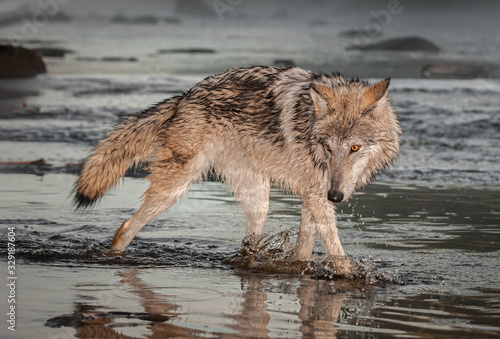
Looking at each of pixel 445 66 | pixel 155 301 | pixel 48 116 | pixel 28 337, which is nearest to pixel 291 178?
pixel 155 301

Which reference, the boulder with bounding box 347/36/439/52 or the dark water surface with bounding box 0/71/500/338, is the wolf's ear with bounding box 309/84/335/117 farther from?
the boulder with bounding box 347/36/439/52

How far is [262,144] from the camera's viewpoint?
631 centimetres

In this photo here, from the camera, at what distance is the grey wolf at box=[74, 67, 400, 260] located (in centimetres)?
569

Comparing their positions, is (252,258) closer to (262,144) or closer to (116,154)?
(262,144)

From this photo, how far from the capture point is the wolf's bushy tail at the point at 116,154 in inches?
→ 262

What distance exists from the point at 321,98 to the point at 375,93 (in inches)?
16.4

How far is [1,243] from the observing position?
249 inches

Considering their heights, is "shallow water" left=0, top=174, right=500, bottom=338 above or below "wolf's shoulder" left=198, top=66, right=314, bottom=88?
below

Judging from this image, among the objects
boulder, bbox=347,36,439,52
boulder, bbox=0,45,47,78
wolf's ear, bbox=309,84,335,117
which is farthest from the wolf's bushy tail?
boulder, bbox=347,36,439,52

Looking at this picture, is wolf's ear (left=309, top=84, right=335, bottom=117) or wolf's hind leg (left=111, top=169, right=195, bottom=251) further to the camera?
wolf's hind leg (left=111, top=169, right=195, bottom=251)

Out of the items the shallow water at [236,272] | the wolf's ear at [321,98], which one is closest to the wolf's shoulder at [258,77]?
the wolf's ear at [321,98]

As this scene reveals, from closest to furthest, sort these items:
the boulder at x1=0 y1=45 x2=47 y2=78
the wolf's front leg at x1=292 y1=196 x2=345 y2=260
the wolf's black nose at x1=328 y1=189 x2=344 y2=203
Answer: the wolf's black nose at x1=328 y1=189 x2=344 y2=203 → the wolf's front leg at x1=292 y1=196 x2=345 y2=260 → the boulder at x1=0 y1=45 x2=47 y2=78

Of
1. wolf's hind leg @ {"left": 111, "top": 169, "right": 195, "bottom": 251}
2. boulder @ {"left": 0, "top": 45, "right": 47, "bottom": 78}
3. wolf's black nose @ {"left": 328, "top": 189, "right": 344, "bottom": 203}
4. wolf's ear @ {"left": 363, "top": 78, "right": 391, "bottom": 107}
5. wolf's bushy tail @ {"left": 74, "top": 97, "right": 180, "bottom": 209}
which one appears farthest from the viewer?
boulder @ {"left": 0, "top": 45, "right": 47, "bottom": 78}

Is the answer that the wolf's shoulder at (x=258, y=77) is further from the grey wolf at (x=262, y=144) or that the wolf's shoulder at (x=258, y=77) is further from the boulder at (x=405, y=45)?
the boulder at (x=405, y=45)
